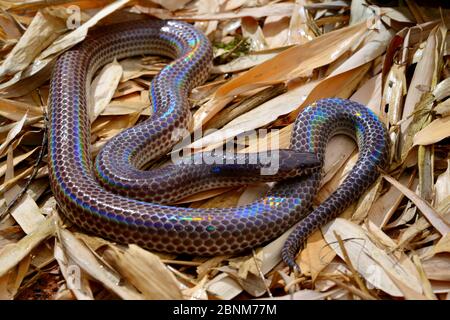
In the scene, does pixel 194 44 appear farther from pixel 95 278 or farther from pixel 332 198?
pixel 95 278

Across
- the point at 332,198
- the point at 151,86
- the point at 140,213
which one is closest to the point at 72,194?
the point at 140,213

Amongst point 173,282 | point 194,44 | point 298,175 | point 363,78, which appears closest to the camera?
point 173,282

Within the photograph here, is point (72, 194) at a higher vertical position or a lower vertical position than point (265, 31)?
lower

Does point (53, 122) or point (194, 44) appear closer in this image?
point (53, 122)

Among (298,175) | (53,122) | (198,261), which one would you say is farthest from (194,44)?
(198,261)

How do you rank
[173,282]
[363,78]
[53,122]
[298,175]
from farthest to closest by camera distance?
[363,78] → [53,122] → [298,175] → [173,282]

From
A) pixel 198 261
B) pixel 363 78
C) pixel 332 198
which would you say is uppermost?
pixel 363 78
